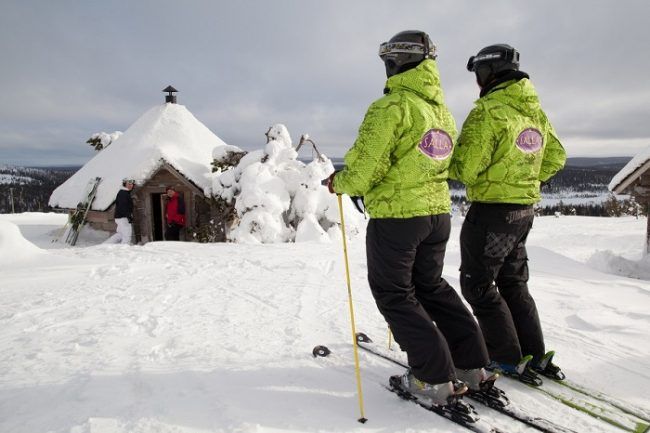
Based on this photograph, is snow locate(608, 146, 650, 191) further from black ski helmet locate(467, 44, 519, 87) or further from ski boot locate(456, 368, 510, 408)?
ski boot locate(456, 368, 510, 408)

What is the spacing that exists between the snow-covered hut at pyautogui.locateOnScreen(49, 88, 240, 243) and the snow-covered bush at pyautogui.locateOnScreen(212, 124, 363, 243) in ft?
4.23

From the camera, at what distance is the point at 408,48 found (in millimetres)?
2383

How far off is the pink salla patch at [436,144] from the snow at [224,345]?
5.11 ft

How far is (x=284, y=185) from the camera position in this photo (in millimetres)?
13586

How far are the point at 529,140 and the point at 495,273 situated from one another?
0.97m

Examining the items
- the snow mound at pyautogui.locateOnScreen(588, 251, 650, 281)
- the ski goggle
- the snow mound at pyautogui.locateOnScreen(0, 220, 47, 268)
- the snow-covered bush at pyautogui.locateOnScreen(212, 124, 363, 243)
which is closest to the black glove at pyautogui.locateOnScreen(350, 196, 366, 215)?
the ski goggle

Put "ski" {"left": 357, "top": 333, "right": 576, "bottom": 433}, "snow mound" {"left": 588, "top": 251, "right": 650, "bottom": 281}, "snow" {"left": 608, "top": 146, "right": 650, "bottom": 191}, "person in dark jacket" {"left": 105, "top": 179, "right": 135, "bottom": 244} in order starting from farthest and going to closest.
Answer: "person in dark jacket" {"left": 105, "top": 179, "right": 135, "bottom": 244} < "snow mound" {"left": 588, "top": 251, "right": 650, "bottom": 281} < "snow" {"left": 608, "top": 146, "right": 650, "bottom": 191} < "ski" {"left": 357, "top": 333, "right": 576, "bottom": 433}

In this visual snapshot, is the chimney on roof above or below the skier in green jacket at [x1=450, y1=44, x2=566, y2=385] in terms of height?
above

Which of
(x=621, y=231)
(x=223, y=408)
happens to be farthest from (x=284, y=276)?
(x=621, y=231)

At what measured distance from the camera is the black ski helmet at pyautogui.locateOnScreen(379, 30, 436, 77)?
239cm

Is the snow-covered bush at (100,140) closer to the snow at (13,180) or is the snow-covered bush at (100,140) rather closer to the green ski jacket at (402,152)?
the green ski jacket at (402,152)

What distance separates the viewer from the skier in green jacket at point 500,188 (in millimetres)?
2652

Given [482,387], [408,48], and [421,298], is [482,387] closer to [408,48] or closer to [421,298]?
[421,298]

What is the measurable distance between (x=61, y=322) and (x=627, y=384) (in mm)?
4743
